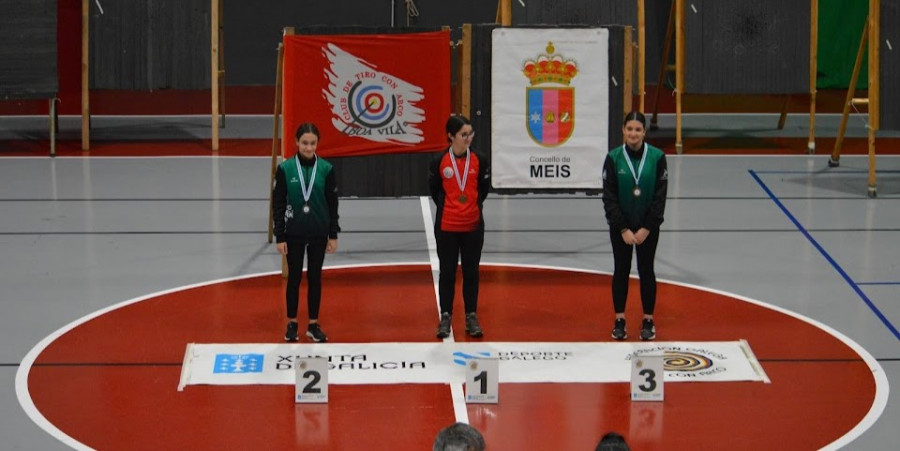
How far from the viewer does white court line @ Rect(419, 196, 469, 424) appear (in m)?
8.05

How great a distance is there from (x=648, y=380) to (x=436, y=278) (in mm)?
3319

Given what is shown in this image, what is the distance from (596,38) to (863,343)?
3774 mm

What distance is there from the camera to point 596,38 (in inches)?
467

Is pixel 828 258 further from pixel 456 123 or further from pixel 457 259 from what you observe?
pixel 456 123

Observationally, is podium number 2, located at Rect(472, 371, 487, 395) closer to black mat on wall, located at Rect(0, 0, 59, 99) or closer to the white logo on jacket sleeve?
the white logo on jacket sleeve

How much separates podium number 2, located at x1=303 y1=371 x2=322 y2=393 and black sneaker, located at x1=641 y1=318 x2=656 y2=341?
2.47 metres

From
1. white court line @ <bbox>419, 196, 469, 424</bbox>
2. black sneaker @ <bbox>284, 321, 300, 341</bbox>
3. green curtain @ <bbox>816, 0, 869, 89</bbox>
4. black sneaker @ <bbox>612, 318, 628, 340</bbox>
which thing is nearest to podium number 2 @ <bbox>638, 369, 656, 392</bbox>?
white court line @ <bbox>419, 196, 469, 424</bbox>

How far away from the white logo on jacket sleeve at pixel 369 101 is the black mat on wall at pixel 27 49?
254 inches

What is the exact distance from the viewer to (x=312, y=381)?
812 cm

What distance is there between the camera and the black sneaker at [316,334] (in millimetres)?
9367

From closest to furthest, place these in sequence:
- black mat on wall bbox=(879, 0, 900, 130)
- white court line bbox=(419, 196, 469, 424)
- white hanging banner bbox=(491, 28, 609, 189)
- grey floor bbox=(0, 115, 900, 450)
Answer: white court line bbox=(419, 196, 469, 424)
grey floor bbox=(0, 115, 900, 450)
white hanging banner bbox=(491, 28, 609, 189)
black mat on wall bbox=(879, 0, 900, 130)

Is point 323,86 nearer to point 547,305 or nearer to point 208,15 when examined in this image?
point 547,305

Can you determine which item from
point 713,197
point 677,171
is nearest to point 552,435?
point 713,197

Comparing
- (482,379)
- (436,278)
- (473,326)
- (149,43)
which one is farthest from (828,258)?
(149,43)
